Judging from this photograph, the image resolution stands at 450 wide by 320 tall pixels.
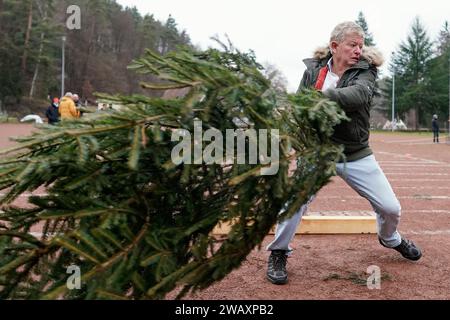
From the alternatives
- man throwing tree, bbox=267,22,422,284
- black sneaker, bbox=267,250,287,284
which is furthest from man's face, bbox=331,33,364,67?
black sneaker, bbox=267,250,287,284

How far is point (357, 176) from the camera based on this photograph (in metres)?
3.92

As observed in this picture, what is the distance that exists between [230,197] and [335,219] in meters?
3.42

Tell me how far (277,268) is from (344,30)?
6.38 ft

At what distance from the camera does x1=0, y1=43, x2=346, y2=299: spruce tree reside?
2.11 metres

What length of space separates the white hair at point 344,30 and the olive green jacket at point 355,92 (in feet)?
0.56

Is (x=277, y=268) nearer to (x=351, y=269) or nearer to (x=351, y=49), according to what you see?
(x=351, y=269)

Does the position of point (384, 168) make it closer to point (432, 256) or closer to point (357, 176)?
point (432, 256)

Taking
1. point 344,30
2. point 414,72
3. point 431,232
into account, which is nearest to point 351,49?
point 344,30

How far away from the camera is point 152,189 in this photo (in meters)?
2.32

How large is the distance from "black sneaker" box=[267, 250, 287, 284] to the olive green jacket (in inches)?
38.2

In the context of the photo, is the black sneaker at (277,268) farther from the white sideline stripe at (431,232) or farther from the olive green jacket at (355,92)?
the white sideline stripe at (431,232)

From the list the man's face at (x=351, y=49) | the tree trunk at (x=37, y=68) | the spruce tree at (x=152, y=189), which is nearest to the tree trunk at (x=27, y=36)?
the tree trunk at (x=37, y=68)

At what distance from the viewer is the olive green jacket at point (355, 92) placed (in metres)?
3.31

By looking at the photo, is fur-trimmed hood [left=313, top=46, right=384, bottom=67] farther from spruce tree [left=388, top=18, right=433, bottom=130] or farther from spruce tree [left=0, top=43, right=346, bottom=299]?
spruce tree [left=388, top=18, right=433, bottom=130]
